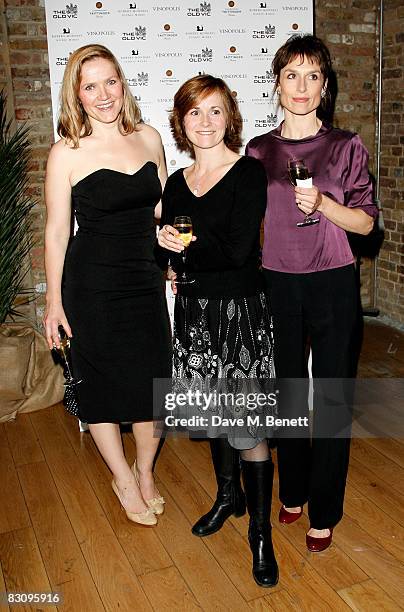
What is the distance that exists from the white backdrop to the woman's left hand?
1.73 meters

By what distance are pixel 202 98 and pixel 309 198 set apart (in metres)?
0.52

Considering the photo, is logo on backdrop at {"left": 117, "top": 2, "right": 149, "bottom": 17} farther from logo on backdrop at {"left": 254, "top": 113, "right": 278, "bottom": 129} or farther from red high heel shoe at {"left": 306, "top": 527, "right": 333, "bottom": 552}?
red high heel shoe at {"left": 306, "top": 527, "right": 333, "bottom": 552}

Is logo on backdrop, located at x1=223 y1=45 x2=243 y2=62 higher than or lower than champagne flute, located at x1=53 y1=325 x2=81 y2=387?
higher

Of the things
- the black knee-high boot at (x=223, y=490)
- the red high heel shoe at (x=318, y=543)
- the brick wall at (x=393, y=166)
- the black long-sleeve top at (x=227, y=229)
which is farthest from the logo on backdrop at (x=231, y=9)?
the red high heel shoe at (x=318, y=543)

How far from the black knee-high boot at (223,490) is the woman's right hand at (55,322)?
2.41 feet

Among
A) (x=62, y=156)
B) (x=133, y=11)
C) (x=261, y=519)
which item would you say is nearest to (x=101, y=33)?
(x=133, y=11)

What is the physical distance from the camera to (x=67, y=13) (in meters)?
3.35

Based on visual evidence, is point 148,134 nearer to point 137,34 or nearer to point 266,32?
point 137,34

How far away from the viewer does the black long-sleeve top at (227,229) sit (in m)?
2.09

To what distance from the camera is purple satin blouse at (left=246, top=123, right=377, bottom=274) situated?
2.15 metres

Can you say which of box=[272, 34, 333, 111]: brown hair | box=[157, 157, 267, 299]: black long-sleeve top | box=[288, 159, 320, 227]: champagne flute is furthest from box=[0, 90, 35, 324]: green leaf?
box=[288, 159, 320, 227]: champagne flute

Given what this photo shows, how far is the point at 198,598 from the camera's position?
222cm

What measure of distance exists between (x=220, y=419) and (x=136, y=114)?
1.25m

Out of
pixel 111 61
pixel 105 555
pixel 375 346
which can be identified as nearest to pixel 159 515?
pixel 105 555
